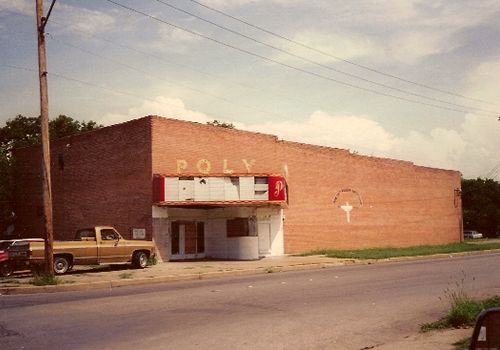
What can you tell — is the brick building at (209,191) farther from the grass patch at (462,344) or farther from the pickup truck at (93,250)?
the grass patch at (462,344)

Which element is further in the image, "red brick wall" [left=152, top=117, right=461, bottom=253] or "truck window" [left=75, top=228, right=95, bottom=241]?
"red brick wall" [left=152, top=117, right=461, bottom=253]

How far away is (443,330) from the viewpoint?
28.3 feet

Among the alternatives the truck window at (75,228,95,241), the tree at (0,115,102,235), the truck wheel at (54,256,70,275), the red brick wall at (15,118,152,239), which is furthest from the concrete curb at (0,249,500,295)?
the tree at (0,115,102,235)

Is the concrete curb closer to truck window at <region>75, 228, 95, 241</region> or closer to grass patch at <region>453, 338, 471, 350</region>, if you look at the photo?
truck window at <region>75, 228, 95, 241</region>

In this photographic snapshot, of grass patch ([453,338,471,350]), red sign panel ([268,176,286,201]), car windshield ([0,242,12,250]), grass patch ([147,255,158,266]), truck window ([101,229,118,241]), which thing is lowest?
grass patch ([147,255,158,266])

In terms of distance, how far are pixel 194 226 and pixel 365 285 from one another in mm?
16195

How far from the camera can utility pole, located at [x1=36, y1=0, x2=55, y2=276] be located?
1725 centimetres

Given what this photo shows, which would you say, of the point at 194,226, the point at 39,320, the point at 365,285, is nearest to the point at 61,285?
the point at 39,320

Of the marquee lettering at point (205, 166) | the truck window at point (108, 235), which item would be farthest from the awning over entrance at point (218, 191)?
the truck window at point (108, 235)

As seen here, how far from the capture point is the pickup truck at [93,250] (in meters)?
19.5

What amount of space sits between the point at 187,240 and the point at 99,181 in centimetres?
672

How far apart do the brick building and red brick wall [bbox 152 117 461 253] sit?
0.25ft

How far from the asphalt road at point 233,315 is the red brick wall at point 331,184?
14417 mm

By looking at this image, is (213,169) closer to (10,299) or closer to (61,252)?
(61,252)
